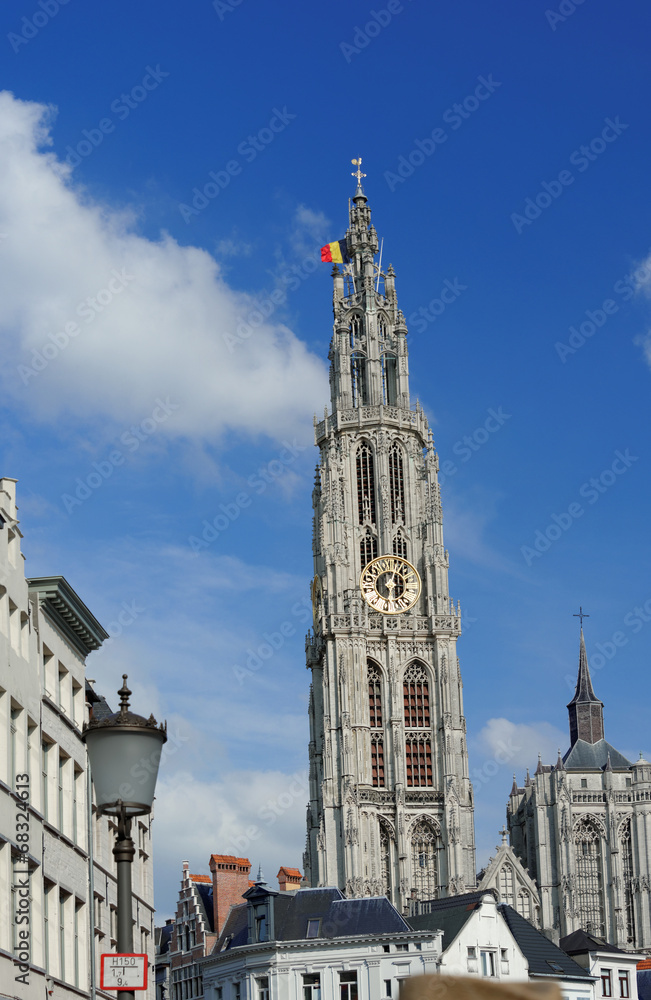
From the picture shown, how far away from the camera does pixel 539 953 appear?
57781 mm

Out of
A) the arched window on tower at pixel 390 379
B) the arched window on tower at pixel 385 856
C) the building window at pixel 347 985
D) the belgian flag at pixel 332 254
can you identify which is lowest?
the building window at pixel 347 985

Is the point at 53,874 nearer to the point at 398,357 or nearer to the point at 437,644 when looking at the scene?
the point at 437,644

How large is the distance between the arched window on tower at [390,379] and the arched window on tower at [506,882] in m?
34.1

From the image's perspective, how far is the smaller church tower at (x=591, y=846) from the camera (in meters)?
102

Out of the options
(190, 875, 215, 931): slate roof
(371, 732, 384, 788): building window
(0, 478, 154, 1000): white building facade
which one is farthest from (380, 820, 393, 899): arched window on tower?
(0, 478, 154, 1000): white building facade

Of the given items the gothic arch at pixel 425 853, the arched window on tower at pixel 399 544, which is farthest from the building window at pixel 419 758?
the arched window on tower at pixel 399 544

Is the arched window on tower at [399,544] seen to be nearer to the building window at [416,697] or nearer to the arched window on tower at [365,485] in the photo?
the arched window on tower at [365,485]

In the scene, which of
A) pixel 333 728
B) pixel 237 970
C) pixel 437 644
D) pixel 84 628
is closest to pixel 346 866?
pixel 333 728

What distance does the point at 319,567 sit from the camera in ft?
348

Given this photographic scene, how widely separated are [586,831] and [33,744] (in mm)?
83181

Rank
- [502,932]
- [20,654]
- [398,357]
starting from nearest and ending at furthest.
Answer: [20,654], [502,932], [398,357]

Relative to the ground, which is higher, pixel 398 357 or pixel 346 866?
pixel 398 357

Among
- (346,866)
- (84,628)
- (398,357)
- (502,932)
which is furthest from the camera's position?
(398,357)

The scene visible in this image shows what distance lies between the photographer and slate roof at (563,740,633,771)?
110 m
